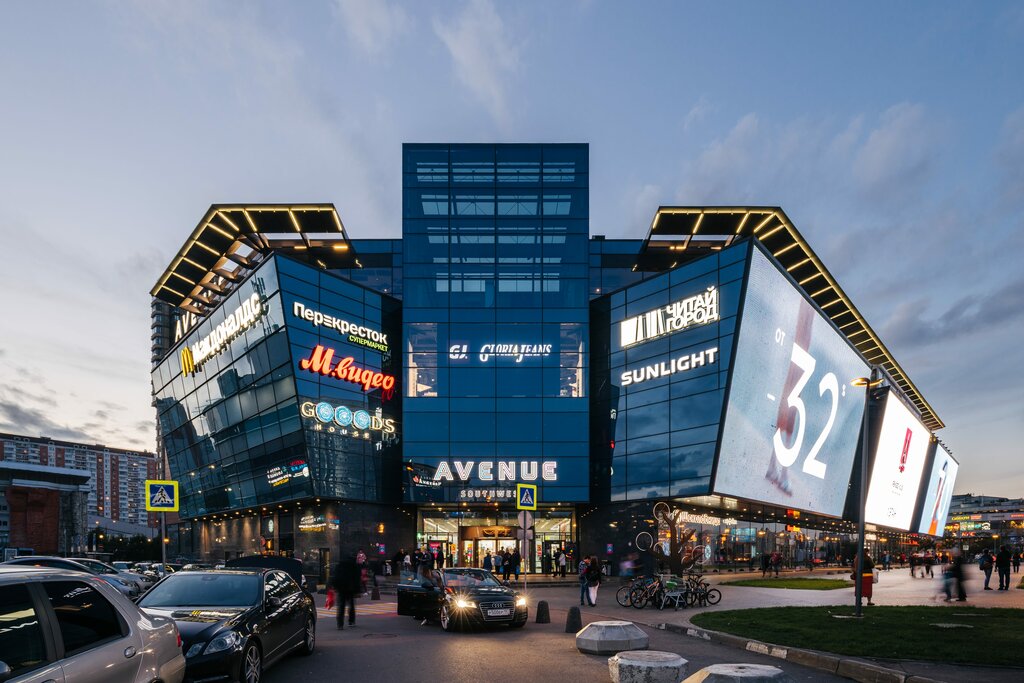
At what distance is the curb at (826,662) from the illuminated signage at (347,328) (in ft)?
96.8

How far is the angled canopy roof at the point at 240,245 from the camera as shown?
1911 inches

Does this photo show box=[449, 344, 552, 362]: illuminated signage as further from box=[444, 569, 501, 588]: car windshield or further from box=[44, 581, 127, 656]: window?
box=[44, 581, 127, 656]: window

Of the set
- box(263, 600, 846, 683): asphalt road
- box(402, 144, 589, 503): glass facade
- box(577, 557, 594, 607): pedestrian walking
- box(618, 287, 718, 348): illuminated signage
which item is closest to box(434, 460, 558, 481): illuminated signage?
box(402, 144, 589, 503): glass facade

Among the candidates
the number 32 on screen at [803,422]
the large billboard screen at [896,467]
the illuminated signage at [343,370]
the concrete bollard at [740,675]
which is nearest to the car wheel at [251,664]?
the concrete bollard at [740,675]

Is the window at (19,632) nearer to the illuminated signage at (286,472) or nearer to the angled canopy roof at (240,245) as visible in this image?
the illuminated signage at (286,472)

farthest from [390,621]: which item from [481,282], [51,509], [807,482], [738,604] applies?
[51,509]

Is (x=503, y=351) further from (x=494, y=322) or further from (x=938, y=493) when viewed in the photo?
(x=938, y=493)

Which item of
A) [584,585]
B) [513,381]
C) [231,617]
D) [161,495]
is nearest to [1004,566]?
Answer: [584,585]

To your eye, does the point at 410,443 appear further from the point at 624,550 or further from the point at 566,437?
the point at 624,550

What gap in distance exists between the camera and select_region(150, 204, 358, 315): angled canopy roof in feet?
159

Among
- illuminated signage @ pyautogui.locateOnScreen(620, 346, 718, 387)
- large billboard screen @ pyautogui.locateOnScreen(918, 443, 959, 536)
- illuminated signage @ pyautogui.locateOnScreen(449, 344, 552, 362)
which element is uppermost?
illuminated signage @ pyautogui.locateOnScreen(449, 344, 552, 362)

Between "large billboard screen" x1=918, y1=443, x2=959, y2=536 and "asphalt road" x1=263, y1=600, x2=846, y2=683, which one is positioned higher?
"asphalt road" x1=263, y1=600, x2=846, y2=683

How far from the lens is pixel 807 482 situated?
45344mm

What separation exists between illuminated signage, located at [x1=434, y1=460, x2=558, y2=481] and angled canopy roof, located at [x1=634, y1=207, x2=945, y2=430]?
15968 mm
